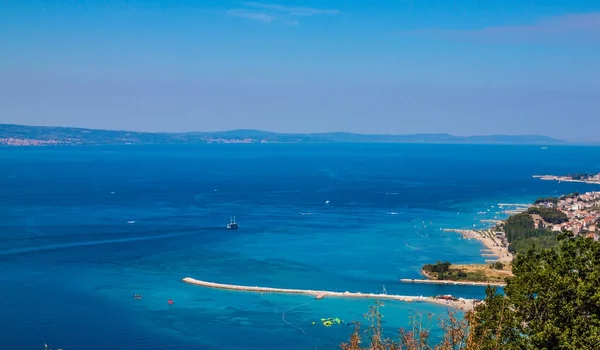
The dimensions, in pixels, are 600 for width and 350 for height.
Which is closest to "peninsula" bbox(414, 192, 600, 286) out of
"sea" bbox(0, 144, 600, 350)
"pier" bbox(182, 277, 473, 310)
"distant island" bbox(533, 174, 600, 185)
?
"sea" bbox(0, 144, 600, 350)

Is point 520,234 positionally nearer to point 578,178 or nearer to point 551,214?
point 551,214

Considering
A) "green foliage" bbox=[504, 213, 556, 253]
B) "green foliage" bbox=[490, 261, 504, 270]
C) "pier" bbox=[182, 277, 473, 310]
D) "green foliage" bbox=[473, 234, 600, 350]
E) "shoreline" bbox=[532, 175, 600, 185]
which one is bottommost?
"pier" bbox=[182, 277, 473, 310]

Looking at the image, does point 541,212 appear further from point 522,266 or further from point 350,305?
point 522,266

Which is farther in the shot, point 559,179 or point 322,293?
point 559,179

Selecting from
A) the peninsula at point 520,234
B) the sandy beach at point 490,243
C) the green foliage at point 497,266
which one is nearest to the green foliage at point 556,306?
the peninsula at point 520,234

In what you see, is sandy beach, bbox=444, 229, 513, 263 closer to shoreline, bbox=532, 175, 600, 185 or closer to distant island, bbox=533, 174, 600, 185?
shoreline, bbox=532, 175, 600, 185

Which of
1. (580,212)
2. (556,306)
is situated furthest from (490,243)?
(556,306)

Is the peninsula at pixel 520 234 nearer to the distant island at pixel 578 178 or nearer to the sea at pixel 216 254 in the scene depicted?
the sea at pixel 216 254
